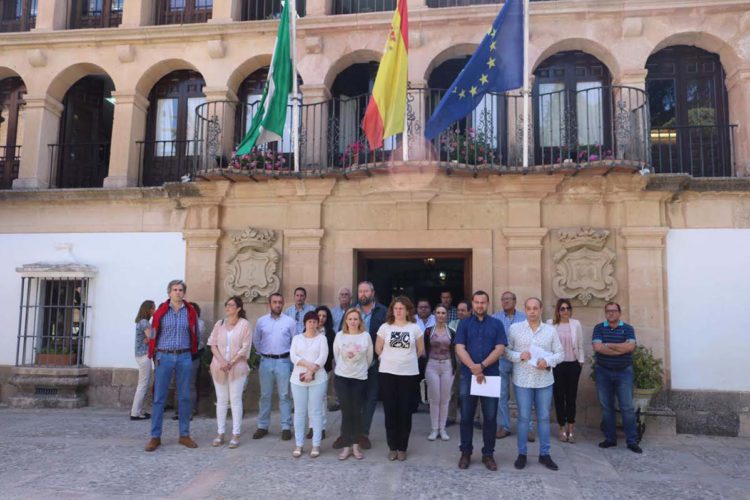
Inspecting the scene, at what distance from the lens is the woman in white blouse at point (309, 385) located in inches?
268

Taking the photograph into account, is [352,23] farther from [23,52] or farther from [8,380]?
[8,380]

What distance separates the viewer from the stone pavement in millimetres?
5762

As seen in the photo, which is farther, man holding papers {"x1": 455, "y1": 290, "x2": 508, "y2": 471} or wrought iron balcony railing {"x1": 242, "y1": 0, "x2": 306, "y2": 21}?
wrought iron balcony railing {"x1": 242, "y1": 0, "x2": 306, "y2": 21}

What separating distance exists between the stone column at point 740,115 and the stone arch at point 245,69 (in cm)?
767

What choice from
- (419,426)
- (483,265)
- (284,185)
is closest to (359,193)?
(284,185)

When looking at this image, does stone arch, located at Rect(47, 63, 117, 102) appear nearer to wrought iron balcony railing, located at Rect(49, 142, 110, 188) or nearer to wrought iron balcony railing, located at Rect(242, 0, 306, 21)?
wrought iron balcony railing, located at Rect(49, 142, 110, 188)

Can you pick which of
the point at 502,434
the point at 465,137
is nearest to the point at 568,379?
the point at 502,434

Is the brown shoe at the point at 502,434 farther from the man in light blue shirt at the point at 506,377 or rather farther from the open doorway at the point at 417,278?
the open doorway at the point at 417,278

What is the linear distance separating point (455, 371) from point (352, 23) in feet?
19.7

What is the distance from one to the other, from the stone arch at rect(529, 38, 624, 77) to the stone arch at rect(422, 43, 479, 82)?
1081mm

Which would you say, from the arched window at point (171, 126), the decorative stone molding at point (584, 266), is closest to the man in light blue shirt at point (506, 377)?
the decorative stone molding at point (584, 266)

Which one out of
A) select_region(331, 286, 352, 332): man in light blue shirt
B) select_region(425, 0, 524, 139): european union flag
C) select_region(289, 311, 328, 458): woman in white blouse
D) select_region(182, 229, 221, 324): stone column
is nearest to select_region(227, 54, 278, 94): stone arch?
select_region(182, 229, 221, 324): stone column

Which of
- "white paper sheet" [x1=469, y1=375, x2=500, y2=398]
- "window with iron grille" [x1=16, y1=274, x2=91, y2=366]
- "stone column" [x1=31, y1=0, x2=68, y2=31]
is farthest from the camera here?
"stone column" [x1=31, y1=0, x2=68, y2=31]

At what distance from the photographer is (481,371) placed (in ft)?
20.7
